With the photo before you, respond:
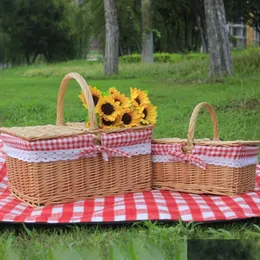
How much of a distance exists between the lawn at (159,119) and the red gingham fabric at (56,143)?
1.45ft

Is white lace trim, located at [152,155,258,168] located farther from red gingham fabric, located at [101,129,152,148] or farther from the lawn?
the lawn

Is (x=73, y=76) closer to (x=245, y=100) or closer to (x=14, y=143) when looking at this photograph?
(x=14, y=143)

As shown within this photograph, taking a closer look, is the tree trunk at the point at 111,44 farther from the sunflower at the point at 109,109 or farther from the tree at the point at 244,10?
the sunflower at the point at 109,109

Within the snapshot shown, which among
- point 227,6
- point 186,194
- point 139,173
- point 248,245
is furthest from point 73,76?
point 227,6

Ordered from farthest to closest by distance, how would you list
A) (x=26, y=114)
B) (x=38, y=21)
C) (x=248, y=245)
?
(x=38, y=21)
(x=26, y=114)
(x=248, y=245)

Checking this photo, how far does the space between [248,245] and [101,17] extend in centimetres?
2799

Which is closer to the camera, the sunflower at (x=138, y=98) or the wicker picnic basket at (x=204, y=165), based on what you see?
the wicker picnic basket at (x=204, y=165)

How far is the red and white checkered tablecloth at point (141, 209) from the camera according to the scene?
8.91ft

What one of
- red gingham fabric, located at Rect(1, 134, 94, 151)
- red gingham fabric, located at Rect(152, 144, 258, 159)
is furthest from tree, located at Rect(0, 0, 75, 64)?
red gingham fabric, located at Rect(1, 134, 94, 151)

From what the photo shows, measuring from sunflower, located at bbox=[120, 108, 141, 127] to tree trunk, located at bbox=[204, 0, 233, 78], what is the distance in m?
9.40

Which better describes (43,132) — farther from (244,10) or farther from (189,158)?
(244,10)

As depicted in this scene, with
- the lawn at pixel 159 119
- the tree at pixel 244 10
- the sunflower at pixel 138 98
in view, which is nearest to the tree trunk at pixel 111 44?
the lawn at pixel 159 119

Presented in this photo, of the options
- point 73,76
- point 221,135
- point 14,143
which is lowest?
point 221,135

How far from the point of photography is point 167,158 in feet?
11.1
